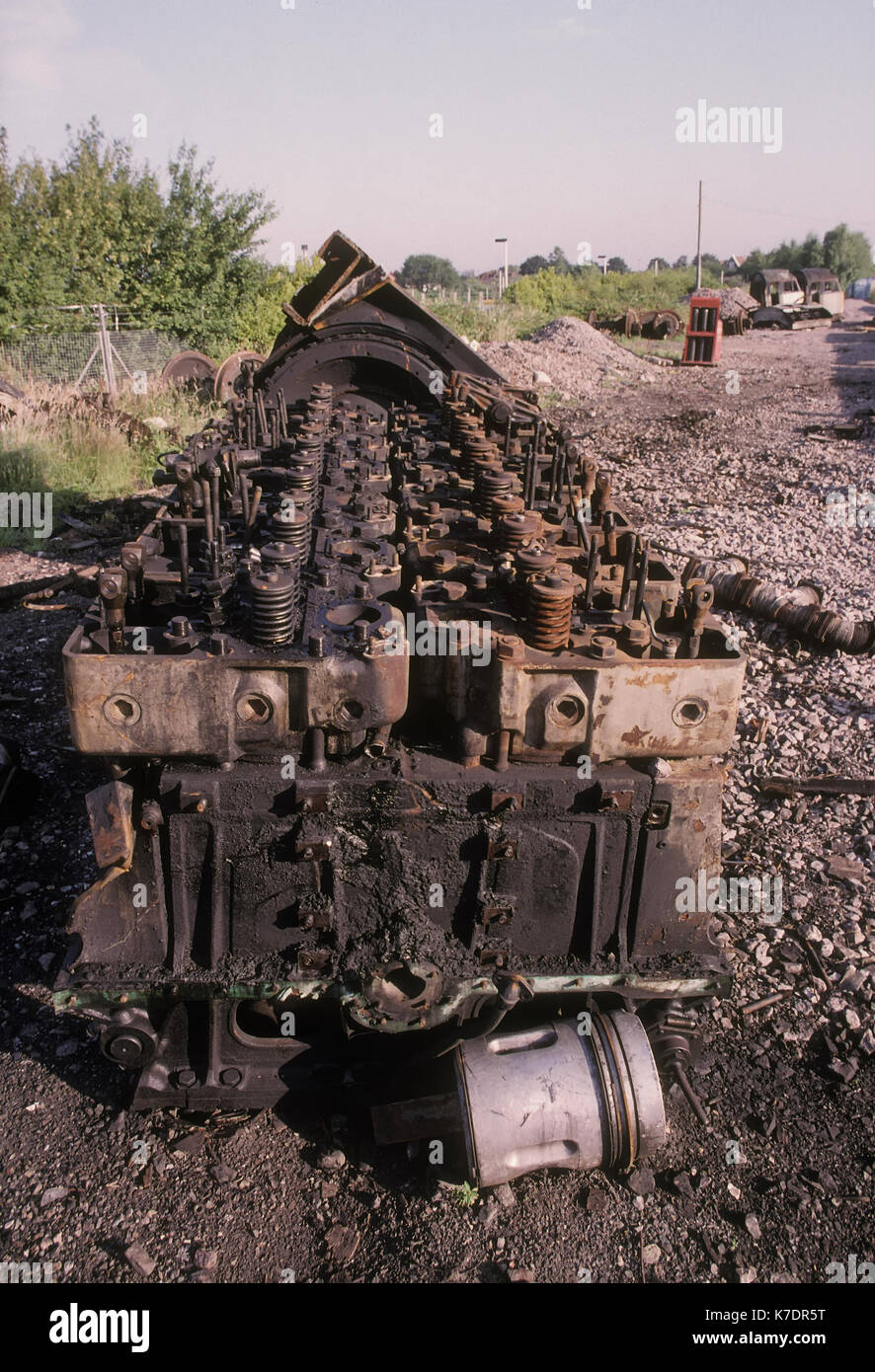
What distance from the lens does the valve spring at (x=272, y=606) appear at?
9.70 ft

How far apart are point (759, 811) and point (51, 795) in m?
4.00

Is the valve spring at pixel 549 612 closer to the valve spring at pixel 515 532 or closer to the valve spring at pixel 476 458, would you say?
the valve spring at pixel 515 532

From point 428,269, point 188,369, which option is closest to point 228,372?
point 188,369

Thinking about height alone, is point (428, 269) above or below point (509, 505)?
above

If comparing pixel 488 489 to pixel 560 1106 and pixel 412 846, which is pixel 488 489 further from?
pixel 560 1106

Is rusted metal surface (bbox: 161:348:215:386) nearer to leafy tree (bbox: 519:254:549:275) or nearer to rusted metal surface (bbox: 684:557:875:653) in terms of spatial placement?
rusted metal surface (bbox: 684:557:875:653)

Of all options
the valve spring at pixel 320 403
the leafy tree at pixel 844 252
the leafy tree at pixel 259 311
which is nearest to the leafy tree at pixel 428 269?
the leafy tree at pixel 844 252

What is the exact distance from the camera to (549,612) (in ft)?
9.91

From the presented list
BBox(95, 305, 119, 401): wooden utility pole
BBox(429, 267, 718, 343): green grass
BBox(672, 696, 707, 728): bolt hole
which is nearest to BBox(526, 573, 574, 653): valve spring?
BBox(672, 696, 707, 728): bolt hole

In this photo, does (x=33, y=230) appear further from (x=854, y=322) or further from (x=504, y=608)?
(x=854, y=322)

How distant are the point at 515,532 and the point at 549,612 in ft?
3.07

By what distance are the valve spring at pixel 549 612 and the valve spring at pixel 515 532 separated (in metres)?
0.77

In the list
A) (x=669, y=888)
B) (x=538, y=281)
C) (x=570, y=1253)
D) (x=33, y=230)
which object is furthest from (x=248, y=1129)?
(x=538, y=281)

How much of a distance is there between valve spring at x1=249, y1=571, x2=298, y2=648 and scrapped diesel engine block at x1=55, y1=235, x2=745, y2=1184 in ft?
0.04
